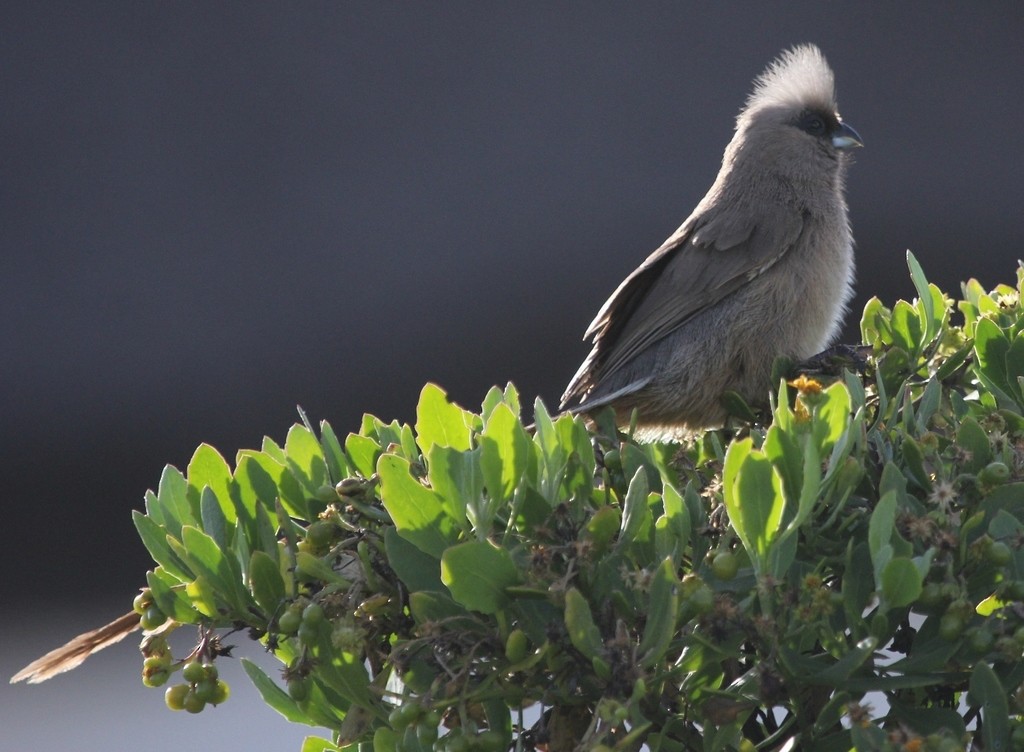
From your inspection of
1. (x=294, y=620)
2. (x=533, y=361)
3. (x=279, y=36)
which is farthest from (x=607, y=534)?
(x=279, y=36)

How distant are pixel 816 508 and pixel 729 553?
0.53 feet

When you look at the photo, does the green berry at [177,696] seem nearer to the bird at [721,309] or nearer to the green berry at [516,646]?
the green berry at [516,646]

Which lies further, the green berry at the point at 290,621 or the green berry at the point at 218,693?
the green berry at the point at 218,693

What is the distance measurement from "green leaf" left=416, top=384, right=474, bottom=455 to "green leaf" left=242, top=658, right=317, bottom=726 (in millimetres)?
384

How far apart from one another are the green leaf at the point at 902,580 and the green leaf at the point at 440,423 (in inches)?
22.5

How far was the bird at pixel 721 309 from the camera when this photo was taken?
3.71 meters

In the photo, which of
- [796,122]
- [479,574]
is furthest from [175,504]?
[796,122]

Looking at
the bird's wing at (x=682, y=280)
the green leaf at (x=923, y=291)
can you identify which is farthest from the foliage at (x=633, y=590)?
the bird's wing at (x=682, y=280)

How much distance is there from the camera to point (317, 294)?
5410 mm

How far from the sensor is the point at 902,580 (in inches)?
49.1

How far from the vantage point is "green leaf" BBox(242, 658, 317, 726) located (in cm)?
159

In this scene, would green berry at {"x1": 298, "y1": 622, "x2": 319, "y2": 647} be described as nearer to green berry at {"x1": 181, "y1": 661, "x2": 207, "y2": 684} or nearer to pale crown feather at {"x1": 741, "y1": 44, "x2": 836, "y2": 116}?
green berry at {"x1": 181, "y1": 661, "x2": 207, "y2": 684}

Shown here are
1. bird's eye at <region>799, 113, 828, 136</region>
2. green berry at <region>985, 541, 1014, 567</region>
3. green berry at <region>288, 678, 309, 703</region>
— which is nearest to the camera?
green berry at <region>985, 541, 1014, 567</region>

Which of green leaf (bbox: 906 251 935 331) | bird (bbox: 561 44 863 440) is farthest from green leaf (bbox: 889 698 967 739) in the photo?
bird (bbox: 561 44 863 440)
